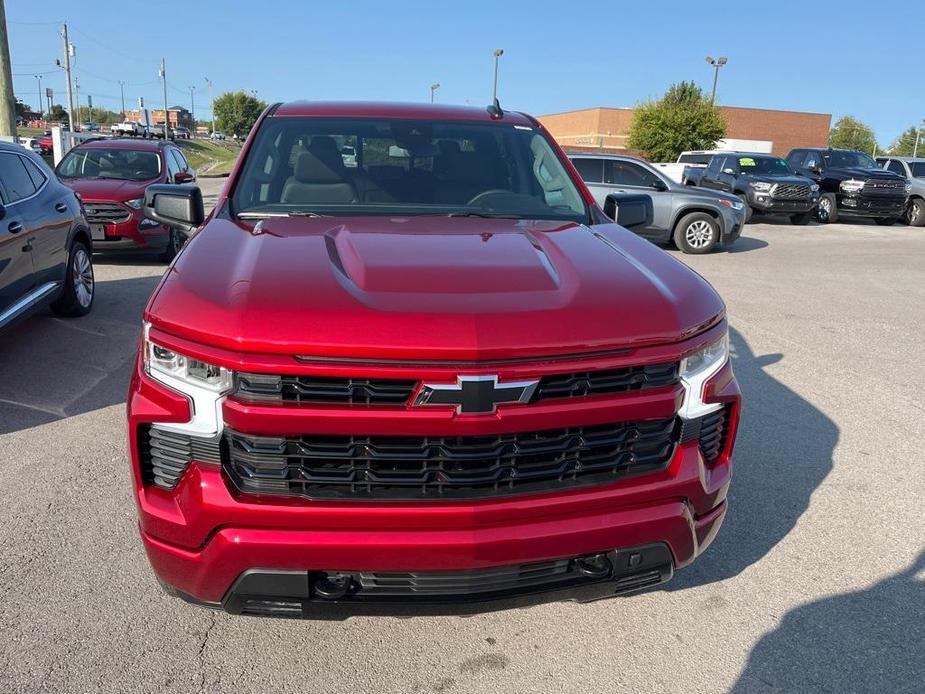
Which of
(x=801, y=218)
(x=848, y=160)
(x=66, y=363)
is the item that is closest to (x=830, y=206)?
(x=801, y=218)

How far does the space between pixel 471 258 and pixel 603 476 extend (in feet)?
2.86

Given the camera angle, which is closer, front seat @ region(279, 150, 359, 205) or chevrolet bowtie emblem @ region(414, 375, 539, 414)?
chevrolet bowtie emblem @ region(414, 375, 539, 414)

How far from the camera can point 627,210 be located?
4020 millimetres

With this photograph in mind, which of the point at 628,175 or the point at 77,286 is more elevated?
the point at 628,175

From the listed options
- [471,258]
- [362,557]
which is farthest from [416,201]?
[362,557]

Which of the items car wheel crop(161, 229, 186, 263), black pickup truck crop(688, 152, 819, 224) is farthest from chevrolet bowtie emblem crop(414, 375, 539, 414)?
black pickup truck crop(688, 152, 819, 224)

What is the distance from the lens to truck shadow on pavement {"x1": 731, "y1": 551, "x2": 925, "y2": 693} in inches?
102

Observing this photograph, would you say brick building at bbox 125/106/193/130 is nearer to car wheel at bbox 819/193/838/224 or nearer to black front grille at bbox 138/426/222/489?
car wheel at bbox 819/193/838/224

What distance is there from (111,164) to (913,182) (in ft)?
66.0

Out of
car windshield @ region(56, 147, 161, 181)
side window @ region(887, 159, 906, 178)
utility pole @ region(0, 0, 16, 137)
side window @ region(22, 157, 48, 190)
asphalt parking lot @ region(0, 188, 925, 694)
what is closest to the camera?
asphalt parking lot @ region(0, 188, 925, 694)

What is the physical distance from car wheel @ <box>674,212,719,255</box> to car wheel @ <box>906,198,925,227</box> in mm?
10376

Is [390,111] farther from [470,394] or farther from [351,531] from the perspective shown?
[351,531]

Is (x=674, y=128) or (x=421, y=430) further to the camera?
(x=674, y=128)

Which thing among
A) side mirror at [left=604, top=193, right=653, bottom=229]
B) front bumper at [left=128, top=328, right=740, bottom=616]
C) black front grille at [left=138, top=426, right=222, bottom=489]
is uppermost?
side mirror at [left=604, top=193, right=653, bottom=229]
